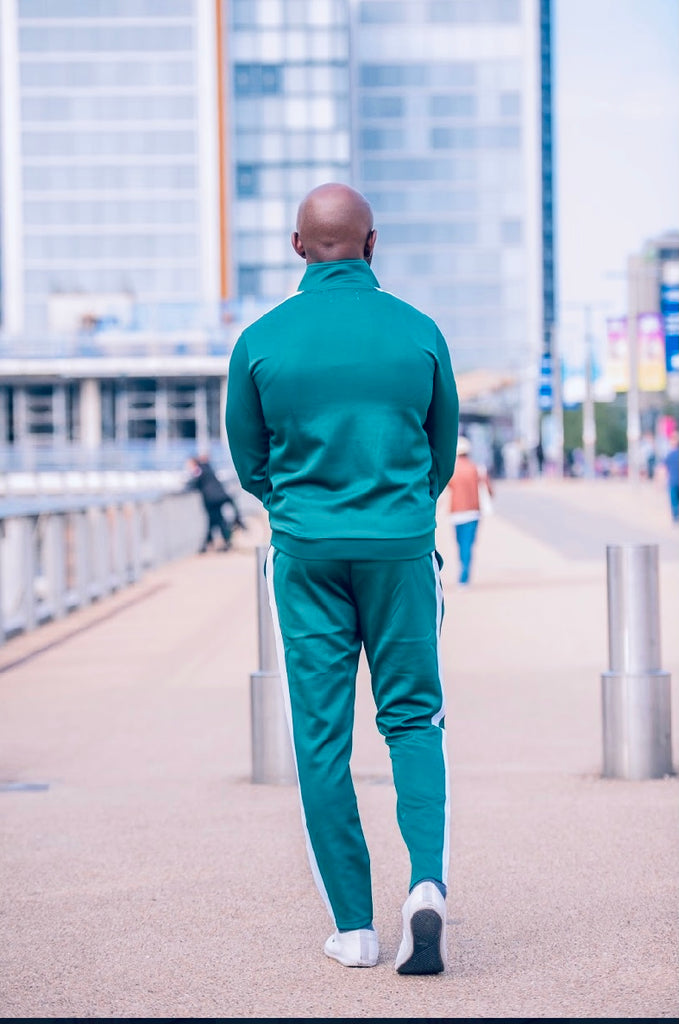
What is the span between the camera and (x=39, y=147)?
332 ft

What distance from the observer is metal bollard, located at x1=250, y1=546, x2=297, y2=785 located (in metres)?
6.67

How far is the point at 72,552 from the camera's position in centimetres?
1703

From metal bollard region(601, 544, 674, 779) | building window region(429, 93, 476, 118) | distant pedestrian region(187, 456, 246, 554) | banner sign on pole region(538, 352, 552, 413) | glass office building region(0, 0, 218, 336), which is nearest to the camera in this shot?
metal bollard region(601, 544, 674, 779)

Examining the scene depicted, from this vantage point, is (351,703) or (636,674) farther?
(636,674)

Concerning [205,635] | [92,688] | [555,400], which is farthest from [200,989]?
[555,400]

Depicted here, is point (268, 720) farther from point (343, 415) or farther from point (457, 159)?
point (457, 159)

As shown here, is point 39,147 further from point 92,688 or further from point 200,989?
point 200,989

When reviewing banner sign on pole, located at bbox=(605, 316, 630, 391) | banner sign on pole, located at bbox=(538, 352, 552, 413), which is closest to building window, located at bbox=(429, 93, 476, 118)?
banner sign on pole, located at bbox=(538, 352, 552, 413)

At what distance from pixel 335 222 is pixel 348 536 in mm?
775

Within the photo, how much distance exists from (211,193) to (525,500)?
2274 inches

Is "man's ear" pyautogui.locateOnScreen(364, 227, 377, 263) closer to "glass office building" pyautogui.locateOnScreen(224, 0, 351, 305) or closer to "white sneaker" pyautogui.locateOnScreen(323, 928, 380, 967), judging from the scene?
"white sneaker" pyautogui.locateOnScreen(323, 928, 380, 967)

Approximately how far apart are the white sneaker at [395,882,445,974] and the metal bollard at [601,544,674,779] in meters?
2.84

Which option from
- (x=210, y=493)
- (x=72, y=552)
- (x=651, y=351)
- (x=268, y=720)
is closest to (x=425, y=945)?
(x=268, y=720)

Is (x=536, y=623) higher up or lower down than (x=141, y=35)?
lower down
